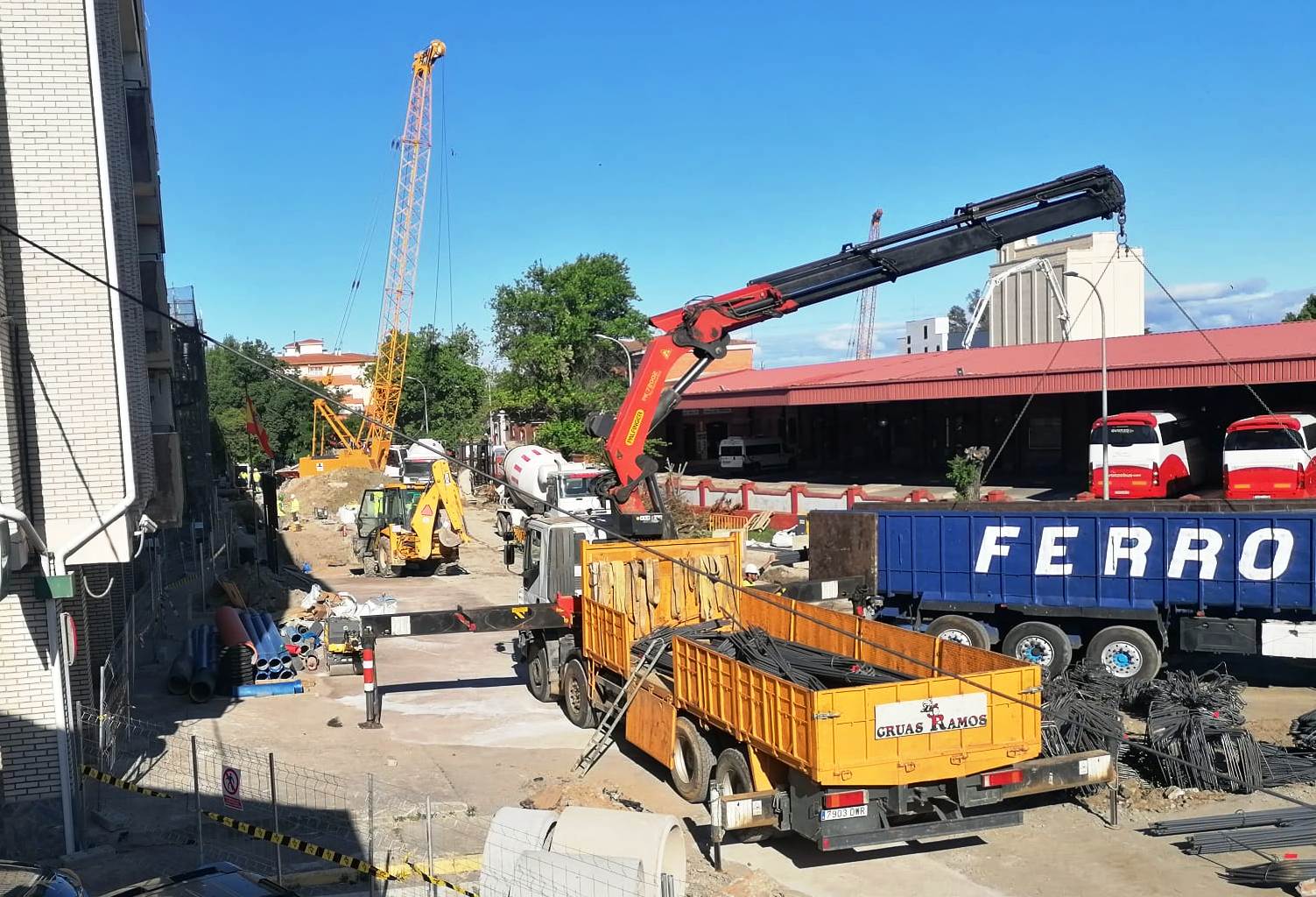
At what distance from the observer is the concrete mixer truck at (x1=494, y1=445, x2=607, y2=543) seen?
31.4m

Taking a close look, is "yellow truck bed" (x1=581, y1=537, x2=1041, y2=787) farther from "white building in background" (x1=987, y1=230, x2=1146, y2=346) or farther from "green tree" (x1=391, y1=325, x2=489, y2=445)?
"green tree" (x1=391, y1=325, x2=489, y2=445)

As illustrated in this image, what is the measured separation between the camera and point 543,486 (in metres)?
37.6

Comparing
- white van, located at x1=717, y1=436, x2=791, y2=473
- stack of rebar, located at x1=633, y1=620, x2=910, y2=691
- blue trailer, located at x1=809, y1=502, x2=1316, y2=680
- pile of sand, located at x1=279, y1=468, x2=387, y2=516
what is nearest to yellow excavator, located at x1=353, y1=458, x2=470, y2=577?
blue trailer, located at x1=809, y1=502, x2=1316, y2=680

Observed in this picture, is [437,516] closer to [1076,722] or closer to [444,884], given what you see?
[1076,722]

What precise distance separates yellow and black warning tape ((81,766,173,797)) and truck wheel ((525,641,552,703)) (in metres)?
5.32

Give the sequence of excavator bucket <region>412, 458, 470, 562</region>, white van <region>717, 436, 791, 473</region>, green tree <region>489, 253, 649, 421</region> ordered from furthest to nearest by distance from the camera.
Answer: green tree <region>489, 253, 649, 421</region> < white van <region>717, 436, 791, 473</region> < excavator bucket <region>412, 458, 470, 562</region>

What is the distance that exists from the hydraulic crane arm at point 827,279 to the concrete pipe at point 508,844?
8027 mm

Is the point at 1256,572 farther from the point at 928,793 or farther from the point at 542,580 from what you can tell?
the point at 542,580

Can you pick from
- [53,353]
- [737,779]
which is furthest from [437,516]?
[737,779]

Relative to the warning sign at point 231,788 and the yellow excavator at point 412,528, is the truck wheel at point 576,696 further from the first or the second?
the yellow excavator at point 412,528

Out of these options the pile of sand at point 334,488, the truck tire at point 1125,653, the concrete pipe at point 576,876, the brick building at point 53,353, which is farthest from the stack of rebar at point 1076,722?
the pile of sand at point 334,488

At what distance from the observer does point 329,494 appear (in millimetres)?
52094

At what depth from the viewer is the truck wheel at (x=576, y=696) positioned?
538 inches

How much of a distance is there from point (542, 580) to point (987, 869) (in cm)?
806
